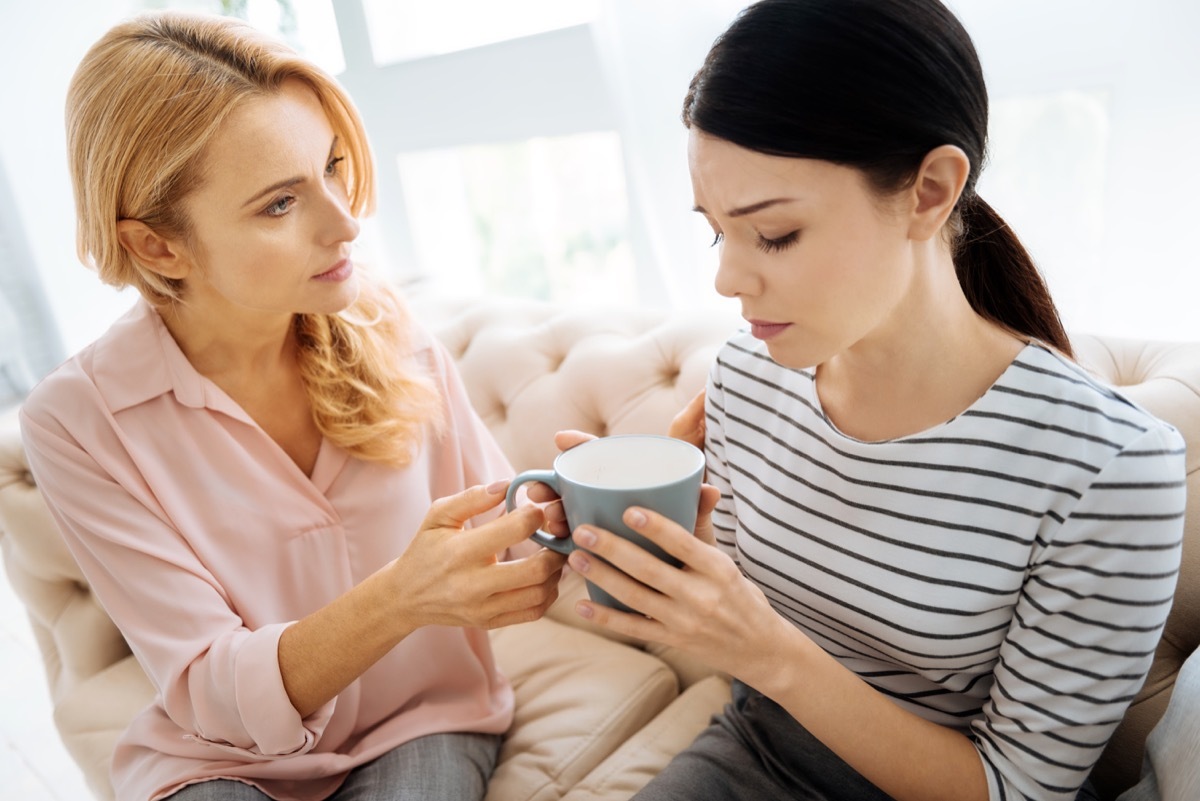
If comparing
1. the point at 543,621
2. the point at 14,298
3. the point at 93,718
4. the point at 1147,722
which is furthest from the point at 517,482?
the point at 14,298

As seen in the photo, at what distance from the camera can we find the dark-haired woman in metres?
0.73

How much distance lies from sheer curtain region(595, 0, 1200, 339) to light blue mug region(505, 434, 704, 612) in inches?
31.8

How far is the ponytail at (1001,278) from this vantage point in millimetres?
902

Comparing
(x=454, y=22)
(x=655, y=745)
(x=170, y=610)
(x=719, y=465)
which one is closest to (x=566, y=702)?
(x=655, y=745)

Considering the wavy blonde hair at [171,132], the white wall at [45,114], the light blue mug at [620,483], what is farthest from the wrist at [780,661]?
the white wall at [45,114]

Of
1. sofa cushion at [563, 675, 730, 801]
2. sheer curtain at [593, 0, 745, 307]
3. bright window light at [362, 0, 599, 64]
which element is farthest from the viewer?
bright window light at [362, 0, 599, 64]

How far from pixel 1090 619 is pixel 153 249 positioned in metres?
1.16

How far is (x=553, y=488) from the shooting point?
0.79m

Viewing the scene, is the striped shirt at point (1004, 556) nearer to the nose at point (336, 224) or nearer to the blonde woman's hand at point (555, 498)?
the blonde woman's hand at point (555, 498)

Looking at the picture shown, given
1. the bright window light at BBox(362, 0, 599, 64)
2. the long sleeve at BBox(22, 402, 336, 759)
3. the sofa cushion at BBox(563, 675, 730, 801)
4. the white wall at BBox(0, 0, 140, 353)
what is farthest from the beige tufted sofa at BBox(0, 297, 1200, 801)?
the white wall at BBox(0, 0, 140, 353)

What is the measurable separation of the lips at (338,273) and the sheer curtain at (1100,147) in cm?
95

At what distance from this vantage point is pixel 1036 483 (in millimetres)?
783

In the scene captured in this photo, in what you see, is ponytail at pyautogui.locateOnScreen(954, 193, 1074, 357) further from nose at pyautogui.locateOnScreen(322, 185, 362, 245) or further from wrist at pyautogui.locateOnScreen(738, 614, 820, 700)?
nose at pyautogui.locateOnScreen(322, 185, 362, 245)

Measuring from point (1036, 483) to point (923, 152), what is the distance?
33cm
